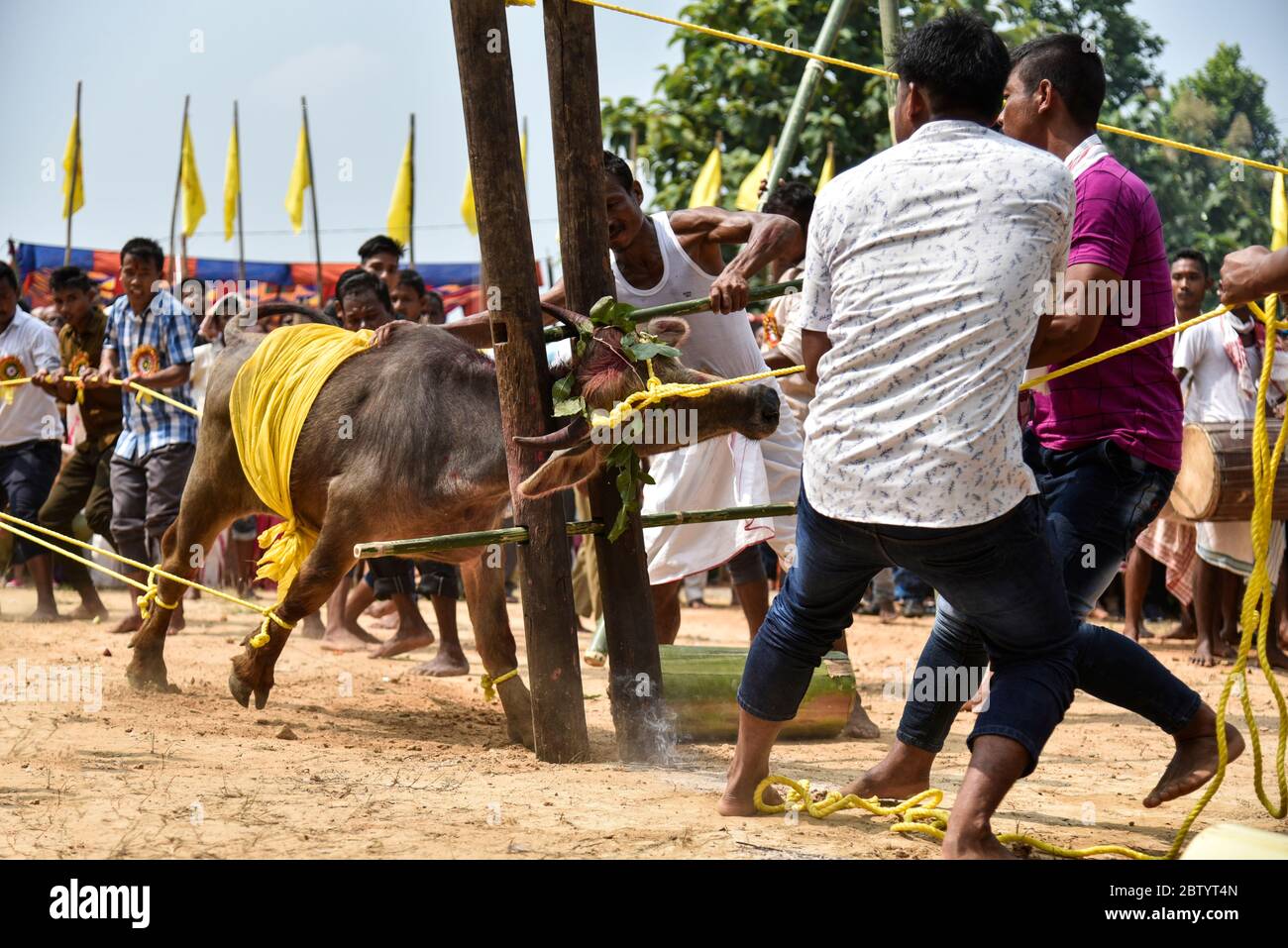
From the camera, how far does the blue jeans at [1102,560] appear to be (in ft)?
12.4

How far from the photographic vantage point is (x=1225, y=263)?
3.58 m

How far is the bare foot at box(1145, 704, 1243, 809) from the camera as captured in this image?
3.84m

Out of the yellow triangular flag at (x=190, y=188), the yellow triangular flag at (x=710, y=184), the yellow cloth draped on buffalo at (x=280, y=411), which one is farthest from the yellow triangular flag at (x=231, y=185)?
the yellow cloth draped on buffalo at (x=280, y=411)

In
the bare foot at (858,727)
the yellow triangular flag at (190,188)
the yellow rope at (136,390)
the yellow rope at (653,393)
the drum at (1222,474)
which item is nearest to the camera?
the yellow rope at (653,393)

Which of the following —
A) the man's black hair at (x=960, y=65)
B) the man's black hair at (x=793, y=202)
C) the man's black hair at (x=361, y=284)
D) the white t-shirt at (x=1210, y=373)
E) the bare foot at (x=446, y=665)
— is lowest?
the bare foot at (x=446, y=665)

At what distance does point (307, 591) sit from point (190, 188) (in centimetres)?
1758

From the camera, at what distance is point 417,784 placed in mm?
4379

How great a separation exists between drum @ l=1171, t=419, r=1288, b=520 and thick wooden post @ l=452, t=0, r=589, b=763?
14.3ft

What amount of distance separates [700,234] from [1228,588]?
5131mm

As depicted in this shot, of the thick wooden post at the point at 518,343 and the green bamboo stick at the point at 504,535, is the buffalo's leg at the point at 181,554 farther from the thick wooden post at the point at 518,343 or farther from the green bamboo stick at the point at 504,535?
the thick wooden post at the point at 518,343

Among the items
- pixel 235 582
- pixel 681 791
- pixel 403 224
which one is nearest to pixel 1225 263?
pixel 681 791

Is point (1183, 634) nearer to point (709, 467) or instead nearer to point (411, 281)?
point (709, 467)

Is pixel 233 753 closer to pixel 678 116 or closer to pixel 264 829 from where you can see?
pixel 264 829

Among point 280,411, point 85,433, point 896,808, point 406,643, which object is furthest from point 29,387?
point 896,808
